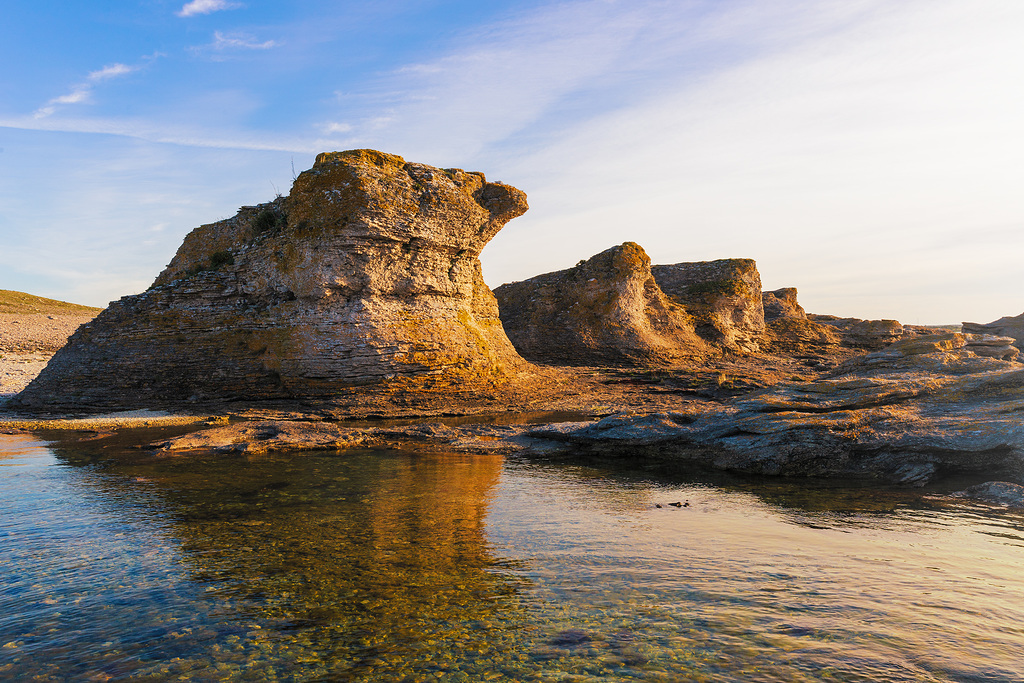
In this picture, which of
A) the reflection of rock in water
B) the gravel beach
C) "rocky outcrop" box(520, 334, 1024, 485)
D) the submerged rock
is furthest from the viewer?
the gravel beach

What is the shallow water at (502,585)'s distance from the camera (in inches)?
121

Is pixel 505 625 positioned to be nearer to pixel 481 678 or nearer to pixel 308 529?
pixel 481 678

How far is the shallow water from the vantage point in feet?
10.1

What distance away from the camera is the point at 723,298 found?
32750mm

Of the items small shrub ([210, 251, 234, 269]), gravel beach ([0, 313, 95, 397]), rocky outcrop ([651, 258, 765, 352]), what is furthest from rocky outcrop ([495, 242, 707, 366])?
gravel beach ([0, 313, 95, 397])

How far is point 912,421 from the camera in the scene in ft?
27.9

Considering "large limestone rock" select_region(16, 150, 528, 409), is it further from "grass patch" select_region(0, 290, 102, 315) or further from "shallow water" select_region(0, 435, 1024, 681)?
"grass patch" select_region(0, 290, 102, 315)

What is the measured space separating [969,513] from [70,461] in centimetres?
1378

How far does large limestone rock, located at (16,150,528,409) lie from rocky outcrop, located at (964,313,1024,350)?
29.9 metres

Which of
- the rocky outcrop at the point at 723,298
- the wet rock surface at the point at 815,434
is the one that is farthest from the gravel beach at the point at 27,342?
the rocky outcrop at the point at 723,298

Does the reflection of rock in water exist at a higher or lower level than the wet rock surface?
lower

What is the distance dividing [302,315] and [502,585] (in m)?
14.4

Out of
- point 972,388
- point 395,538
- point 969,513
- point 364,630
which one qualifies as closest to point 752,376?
point 972,388

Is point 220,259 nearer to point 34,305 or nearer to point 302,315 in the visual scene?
point 302,315
